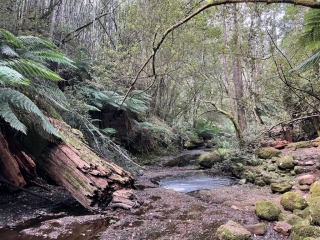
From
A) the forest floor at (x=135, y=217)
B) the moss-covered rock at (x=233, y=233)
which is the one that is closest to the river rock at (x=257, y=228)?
the forest floor at (x=135, y=217)

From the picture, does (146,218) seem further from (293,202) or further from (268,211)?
(293,202)

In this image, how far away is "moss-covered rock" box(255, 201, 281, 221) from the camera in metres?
3.62

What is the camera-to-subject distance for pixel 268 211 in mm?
3668

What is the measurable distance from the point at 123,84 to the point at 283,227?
6968 mm

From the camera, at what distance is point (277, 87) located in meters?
7.59

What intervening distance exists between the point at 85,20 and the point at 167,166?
555cm

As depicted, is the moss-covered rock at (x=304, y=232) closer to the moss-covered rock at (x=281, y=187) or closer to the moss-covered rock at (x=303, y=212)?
the moss-covered rock at (x=303, y=212)

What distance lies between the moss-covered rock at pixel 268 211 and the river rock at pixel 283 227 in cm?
24

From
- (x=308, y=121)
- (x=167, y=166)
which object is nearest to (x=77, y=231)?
(x=167, y=166)

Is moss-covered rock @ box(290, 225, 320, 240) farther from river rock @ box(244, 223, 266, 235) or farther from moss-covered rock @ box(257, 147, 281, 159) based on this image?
moss-covered rock @ box(257, 147, 281, 159)

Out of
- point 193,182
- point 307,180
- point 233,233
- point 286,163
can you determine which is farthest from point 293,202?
point 193,182

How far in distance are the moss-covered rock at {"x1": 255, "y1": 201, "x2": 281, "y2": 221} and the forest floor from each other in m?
0.09

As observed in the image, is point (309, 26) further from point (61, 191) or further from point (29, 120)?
point (61, 191)

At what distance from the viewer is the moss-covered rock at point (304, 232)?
293cm
